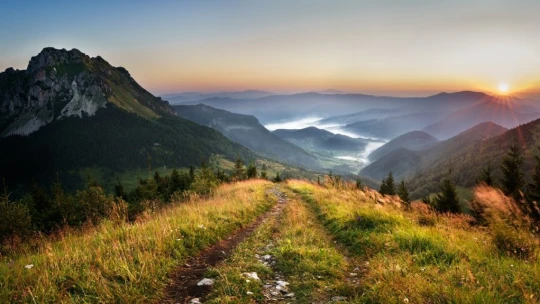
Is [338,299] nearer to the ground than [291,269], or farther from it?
farther from it

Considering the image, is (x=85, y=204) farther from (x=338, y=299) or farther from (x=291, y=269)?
(x=338, y=299)

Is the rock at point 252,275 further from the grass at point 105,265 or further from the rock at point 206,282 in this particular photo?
the grass at point 105,265

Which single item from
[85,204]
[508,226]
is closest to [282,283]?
[508,226]

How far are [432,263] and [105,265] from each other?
7.09 meters

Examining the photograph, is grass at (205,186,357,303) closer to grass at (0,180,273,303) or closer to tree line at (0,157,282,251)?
grass at (0,180,273,303)

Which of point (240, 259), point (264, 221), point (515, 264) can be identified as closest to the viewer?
point (515, 264)

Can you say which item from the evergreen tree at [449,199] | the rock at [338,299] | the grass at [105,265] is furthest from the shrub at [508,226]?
the evergreen tree at [449,199]

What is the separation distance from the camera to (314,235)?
10.5 meters

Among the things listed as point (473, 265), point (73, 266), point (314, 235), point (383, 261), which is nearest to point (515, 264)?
point (473, 265)

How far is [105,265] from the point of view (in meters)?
6.41

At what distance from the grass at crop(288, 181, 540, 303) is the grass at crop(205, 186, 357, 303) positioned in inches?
26.4

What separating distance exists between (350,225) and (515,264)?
5.70 metres

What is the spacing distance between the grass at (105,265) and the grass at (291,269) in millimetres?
1355

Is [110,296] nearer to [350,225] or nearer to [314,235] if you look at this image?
[314,235]
